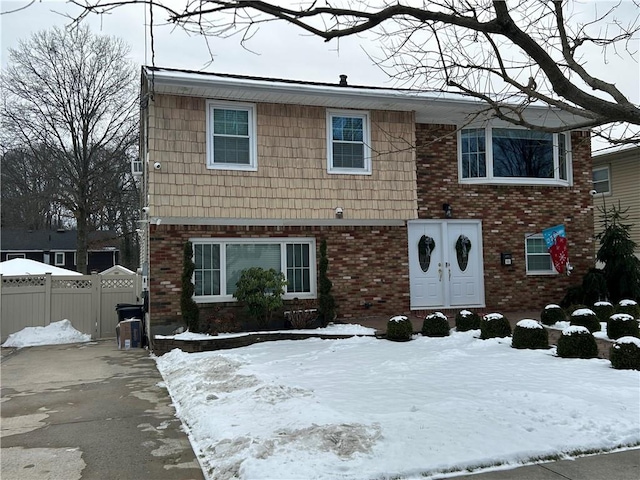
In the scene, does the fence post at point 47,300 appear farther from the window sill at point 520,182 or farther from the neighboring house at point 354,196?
the window sill at point 520,182

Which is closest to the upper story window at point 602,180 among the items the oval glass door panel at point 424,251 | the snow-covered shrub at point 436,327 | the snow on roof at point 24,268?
the oval glass door panel at point 424,251

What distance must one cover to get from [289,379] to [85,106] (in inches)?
906

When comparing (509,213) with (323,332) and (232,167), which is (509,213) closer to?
(323,332)

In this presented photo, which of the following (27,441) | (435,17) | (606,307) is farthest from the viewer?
(606,307)

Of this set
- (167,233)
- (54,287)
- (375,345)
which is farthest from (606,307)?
(54,287)

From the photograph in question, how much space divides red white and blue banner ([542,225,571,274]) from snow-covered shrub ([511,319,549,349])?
490 centimetres

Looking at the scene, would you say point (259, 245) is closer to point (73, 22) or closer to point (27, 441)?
point (27, 441)

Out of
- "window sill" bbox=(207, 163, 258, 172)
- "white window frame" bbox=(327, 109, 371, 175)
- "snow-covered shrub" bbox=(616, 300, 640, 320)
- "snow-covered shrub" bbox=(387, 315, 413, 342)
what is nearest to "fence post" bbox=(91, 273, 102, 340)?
"window sill" bbox=(207, 163, 258, 172)

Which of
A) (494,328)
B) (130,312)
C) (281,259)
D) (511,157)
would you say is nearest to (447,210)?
(511,157)

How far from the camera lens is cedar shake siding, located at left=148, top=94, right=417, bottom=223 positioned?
10.3 meters

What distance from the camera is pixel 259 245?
450 inches

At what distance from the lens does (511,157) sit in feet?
43.7

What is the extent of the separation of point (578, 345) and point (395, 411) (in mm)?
3881

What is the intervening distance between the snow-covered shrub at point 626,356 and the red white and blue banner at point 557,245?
6179 millimetres
